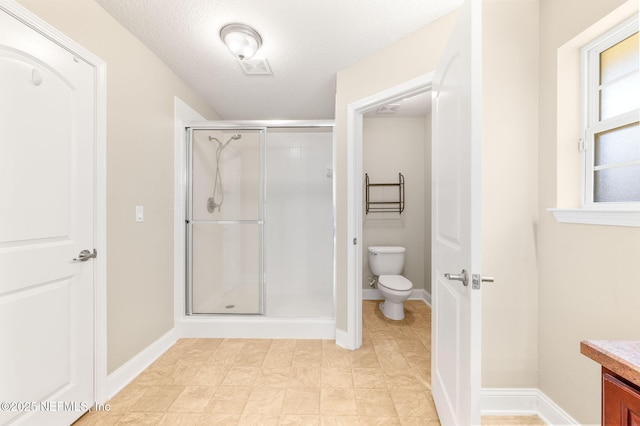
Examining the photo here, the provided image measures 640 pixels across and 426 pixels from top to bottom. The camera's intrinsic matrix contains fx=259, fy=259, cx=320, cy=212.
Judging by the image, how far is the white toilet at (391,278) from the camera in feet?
8.55

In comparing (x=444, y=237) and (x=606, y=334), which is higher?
(x=444, y=237)

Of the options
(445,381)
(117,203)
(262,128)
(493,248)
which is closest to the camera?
(445,381)

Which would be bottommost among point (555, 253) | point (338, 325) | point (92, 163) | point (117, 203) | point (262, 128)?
point (338, 325)

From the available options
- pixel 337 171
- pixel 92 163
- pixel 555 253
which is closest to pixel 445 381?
pixel 555 253

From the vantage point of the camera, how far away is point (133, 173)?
182 centimetres

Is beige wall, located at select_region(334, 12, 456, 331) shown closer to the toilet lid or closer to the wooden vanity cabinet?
the toilet lid

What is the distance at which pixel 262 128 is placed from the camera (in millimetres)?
2490

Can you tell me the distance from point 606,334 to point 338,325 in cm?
166

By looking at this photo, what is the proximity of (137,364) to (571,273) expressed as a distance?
106 inches

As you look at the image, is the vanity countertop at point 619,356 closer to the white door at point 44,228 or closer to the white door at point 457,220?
the white door at point 457,220

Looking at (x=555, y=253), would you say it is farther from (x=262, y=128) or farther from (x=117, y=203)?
(x=117, y=203)

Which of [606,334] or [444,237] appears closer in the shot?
[606,334]

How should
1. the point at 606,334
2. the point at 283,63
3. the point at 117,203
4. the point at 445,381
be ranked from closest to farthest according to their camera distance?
the point at 606,334 → the point at 445,381 → the point at 117,203 → the point at 283,63

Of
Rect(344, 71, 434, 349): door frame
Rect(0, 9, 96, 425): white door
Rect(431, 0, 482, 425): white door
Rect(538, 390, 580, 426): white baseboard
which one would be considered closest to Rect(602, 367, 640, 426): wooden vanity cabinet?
Rect(431, 0, 482, 425): white door
